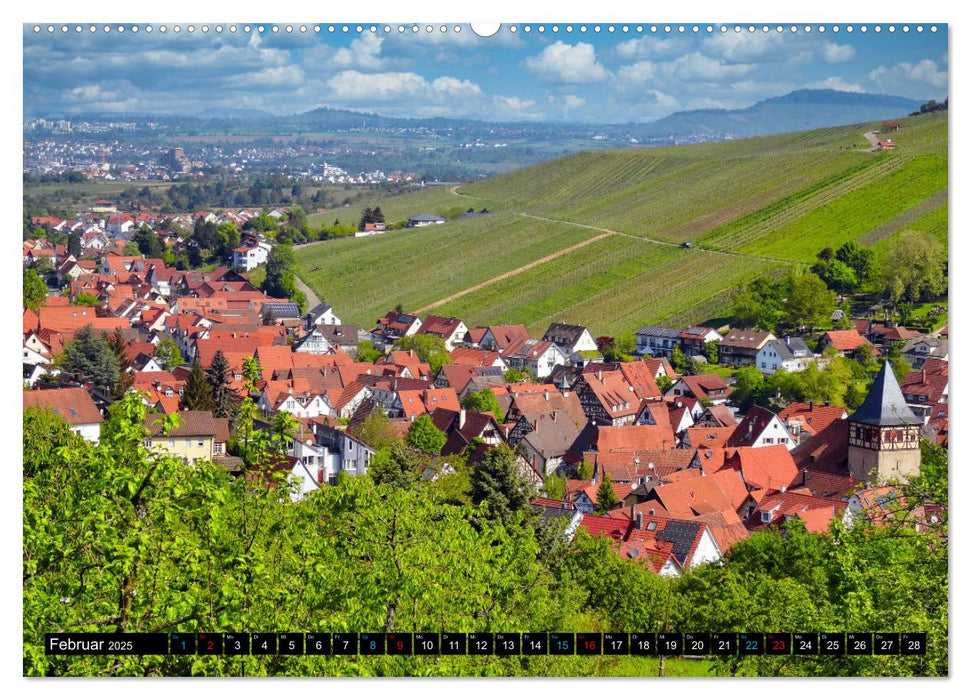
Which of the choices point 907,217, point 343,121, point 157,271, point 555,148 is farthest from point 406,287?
point 343,121

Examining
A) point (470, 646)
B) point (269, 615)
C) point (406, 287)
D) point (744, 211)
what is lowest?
point (406, 287)

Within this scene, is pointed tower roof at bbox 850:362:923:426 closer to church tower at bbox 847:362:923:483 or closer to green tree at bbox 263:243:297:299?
church tower at bbox 847:362:923:483

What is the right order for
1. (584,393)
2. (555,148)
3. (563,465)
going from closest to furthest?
(555,148) < (563,465) < (584,393)

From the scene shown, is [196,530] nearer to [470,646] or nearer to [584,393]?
[470,646]

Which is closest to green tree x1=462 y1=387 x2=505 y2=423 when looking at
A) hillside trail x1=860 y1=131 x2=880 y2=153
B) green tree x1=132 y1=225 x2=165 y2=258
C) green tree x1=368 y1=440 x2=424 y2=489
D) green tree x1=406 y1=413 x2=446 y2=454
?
green tree x1=406 y1=413 x2=446 y2=454

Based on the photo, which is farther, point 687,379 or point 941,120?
point 687,379

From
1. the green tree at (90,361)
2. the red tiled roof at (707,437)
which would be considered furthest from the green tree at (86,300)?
the red tiled roof at (707,437)
